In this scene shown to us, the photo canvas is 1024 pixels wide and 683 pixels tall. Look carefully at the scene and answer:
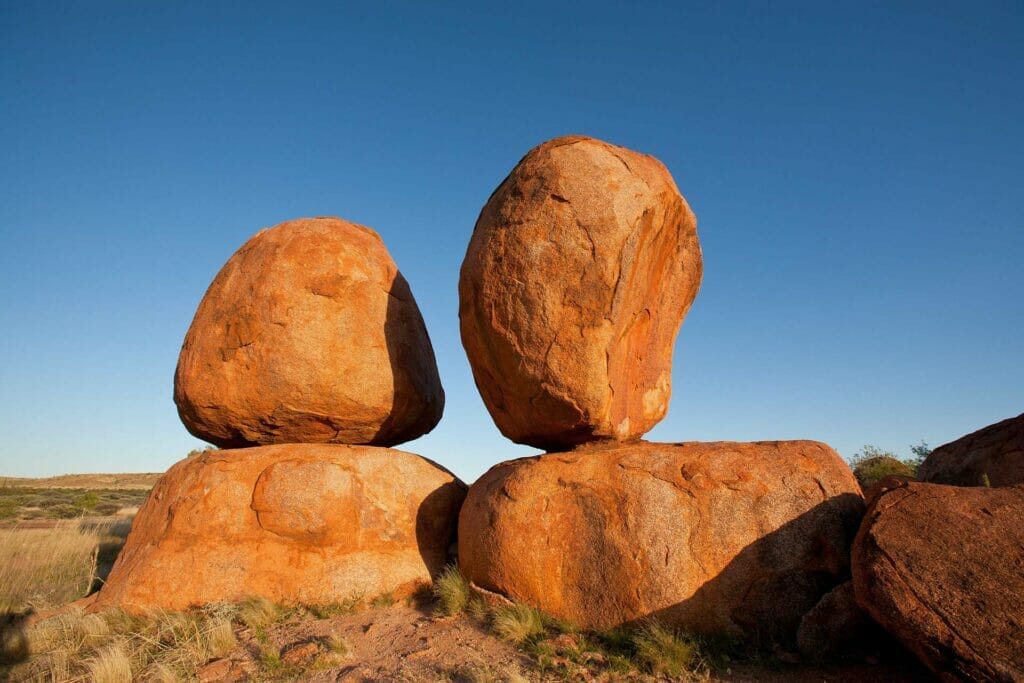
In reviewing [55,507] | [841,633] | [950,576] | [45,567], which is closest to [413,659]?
[841,633]

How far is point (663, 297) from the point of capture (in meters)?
6.88

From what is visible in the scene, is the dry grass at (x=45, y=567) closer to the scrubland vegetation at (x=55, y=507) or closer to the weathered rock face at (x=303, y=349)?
the weathered rock face at (x=303, y=349)

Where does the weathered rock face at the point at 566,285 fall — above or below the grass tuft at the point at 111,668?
above

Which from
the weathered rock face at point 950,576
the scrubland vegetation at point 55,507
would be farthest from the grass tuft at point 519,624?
the scrubland vegetation at point 55,507

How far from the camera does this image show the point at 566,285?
5.61 m

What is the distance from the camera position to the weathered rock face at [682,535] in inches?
188

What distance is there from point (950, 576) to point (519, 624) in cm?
286

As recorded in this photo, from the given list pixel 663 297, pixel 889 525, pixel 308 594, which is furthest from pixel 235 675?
pixel 663 297

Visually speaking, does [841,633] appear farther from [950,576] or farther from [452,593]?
[452,593]

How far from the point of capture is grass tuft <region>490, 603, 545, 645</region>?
5.01 m

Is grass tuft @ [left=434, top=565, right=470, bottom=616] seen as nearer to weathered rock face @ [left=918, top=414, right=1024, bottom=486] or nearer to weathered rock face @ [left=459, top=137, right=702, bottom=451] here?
weathered rock face @ [left=459, top=137, right=702, bottom=451]

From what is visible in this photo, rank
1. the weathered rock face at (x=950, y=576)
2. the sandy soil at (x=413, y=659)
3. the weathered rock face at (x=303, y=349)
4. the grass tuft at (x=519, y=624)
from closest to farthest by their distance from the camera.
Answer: the weathered rock face at (x=950, y=576), the sandy soil at (x=413, y=659), the grass tuft at (x=519, y=624), the weathered rock face at (x=303, y=349)

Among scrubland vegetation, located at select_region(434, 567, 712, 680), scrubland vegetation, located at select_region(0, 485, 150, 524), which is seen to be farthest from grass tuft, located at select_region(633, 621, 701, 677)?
scrubland vegetation, located at select_region(0, 485, 150, 524)

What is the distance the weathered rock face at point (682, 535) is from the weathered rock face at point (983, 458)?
210 centimetres
